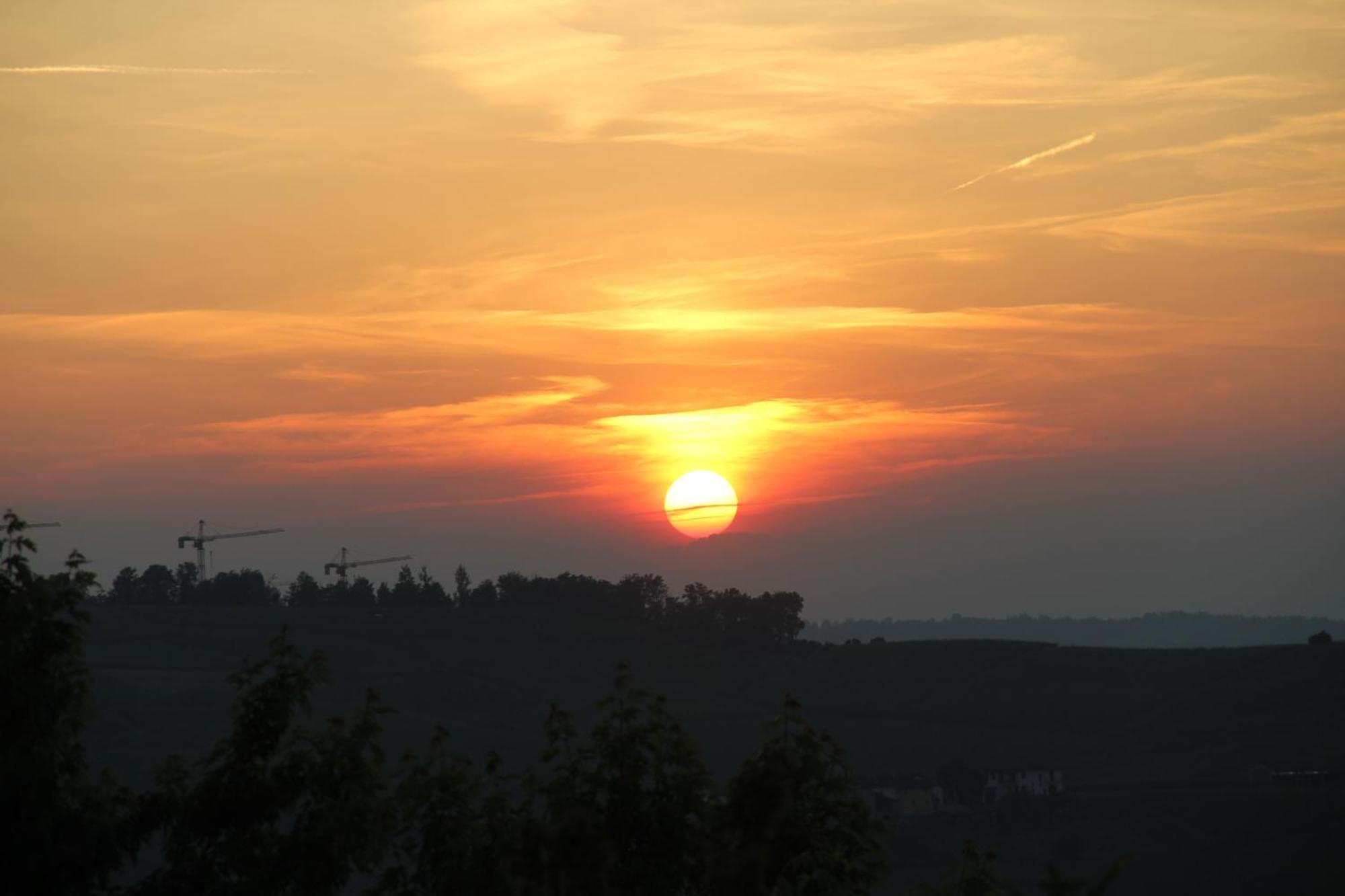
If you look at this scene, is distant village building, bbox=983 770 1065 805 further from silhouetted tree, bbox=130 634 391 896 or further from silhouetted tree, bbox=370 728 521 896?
silhouetted tree, bbox=130 634 391 896

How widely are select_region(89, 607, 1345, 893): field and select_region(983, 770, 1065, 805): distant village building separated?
2.17m

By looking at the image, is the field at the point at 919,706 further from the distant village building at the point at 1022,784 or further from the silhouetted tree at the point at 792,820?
the silhouetted tree at the point at 792,820

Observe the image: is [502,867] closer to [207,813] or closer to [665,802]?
[665,802]

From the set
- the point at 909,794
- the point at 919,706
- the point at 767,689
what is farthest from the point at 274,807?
the point at 767,689

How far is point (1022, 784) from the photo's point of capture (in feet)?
370

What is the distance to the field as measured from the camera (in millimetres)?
94625

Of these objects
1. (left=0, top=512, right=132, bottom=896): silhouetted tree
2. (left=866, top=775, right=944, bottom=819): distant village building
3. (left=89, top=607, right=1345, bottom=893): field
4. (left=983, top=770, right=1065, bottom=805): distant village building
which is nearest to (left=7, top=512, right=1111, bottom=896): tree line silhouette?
(left=0, top=512, right=132, bottom=896): silhouetted tree

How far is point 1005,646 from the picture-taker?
167125mm

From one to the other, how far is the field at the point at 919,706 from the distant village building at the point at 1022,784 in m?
2.17

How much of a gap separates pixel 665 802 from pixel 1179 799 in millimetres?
90000

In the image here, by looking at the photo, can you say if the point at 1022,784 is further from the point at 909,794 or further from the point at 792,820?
the point at 792,820

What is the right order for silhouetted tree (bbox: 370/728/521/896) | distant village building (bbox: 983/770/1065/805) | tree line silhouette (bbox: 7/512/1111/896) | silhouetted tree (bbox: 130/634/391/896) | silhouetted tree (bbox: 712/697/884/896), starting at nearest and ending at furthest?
silhouetted tree (bbox: 712/697/884/896)
tree line silhouette (bbox: 7/512/1111/896)
silhouetted tree (bbox: 130/634/391/896)
silhouetted tree (bbox: 370/728/521/896)
distant village building (bbox: 983/770/1065/805)

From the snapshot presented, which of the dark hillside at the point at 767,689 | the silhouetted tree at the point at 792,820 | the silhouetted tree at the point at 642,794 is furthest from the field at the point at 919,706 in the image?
the silhouetted tree at the point at 792,820

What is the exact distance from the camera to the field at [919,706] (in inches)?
3725
